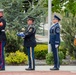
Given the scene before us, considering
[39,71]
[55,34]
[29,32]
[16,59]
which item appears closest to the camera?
[29,32]

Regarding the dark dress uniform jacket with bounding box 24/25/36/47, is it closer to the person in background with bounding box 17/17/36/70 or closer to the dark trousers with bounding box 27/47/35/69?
the person in background with bounding box 17/17/36/70

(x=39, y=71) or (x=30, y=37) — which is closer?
(x=30, y=37)

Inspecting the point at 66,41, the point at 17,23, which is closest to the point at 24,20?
the point at 17,23

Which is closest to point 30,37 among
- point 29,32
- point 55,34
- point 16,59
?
point 29,32

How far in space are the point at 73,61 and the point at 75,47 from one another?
1.99ft

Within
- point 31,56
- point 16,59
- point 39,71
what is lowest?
point 39,71

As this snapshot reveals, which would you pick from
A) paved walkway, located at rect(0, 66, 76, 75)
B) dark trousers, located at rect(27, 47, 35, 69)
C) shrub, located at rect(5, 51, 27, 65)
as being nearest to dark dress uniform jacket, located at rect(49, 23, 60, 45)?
dark trousers, located at rect(27, 47, 35, 69)

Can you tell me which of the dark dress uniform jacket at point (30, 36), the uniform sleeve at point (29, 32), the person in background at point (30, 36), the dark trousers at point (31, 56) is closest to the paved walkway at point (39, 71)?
the dark trousers at point (31, 56)

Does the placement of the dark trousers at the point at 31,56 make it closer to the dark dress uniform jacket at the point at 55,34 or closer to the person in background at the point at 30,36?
the person in background at the point at 30,36

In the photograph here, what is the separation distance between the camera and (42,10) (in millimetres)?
18109

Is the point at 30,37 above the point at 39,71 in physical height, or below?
above

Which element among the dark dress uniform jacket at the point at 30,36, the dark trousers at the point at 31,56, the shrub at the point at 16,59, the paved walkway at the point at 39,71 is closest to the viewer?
the paved walkway at the point at 39,71

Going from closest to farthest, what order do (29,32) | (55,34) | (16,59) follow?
(29,32), (55,34), (16,59)

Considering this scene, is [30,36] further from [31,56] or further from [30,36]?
[31,56]
